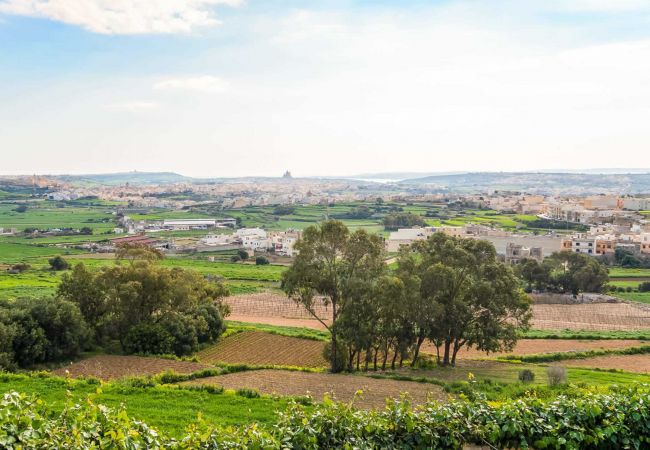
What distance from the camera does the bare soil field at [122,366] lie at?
65.7 feet

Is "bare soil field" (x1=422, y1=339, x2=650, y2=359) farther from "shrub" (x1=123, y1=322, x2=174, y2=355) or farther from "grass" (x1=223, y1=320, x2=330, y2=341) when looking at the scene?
"shrub" (x1=123, y1=322, x2=174, y2=355)

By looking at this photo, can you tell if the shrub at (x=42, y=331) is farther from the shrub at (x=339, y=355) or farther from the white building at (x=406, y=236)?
the white building at (x=406, y=236)

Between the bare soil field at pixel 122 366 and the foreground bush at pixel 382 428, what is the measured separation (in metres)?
13.5

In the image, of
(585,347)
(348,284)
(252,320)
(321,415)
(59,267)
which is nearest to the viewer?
(321,415)

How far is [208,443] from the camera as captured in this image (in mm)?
6285

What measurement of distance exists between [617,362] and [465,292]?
31.1 feet

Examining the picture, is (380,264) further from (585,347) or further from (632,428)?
(585,347)

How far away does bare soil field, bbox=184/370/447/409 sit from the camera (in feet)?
52.9

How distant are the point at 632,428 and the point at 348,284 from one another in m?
12.3

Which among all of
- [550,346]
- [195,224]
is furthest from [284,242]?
[550,346]

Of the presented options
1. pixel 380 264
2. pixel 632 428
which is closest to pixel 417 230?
pixel 380 264

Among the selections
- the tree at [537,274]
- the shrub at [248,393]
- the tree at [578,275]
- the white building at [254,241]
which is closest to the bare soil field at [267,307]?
the tree at [537,274]

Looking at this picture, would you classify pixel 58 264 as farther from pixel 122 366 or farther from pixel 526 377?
pixel 526 377

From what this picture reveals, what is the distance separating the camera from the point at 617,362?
24.9m
